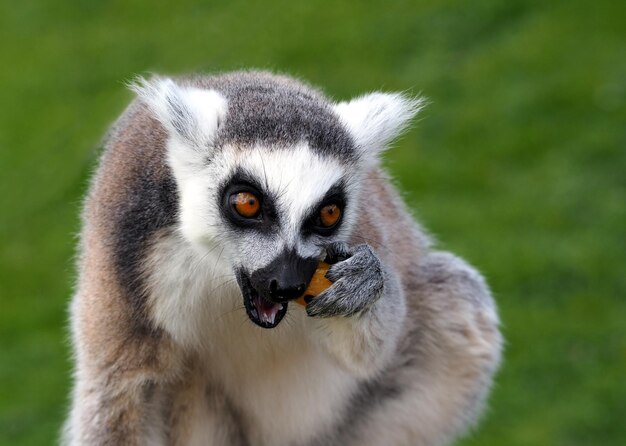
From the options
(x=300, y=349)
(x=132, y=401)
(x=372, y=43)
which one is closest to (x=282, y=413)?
(x=300, y=349)

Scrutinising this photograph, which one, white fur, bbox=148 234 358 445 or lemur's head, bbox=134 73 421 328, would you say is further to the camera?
white fur, bbox=148 234 358 445

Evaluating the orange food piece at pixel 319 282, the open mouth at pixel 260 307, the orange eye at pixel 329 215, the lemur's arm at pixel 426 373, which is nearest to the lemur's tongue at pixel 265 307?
the open mouth at pixel 260 307

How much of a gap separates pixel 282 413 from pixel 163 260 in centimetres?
106

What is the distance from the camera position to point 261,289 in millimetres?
4195

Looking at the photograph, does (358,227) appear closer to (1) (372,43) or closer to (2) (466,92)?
(2) (466,92)

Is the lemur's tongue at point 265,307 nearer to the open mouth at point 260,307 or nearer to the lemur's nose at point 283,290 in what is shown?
the open mouth at point 260,307

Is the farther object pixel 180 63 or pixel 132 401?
pixel 180 63

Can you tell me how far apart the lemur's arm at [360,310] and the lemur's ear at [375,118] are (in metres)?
0.46

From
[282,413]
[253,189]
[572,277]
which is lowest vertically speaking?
[572,277]

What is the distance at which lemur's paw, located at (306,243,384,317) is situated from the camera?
14.5ft

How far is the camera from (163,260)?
4.68 metres

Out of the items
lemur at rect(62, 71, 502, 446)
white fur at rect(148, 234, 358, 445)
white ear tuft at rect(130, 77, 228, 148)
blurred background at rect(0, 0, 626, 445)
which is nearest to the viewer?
lemur at rect(62, 71, 502, 446)

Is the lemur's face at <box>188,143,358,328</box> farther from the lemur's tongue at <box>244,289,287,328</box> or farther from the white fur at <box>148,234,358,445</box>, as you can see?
the white fur at <box>148,234,358,445</box>

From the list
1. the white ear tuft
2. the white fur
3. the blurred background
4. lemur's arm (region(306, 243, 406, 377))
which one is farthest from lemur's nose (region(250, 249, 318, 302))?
the blurred background
